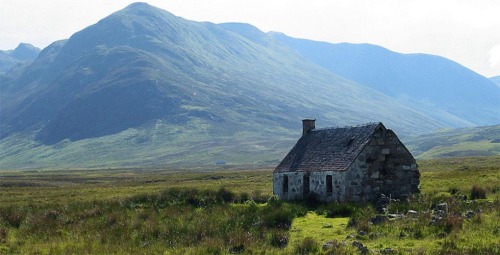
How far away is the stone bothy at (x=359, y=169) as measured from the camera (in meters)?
37.2

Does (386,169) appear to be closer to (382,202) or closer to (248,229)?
(382,202)

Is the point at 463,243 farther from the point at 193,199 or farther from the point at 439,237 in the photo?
the point at 193,199

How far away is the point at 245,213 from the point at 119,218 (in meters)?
6.64

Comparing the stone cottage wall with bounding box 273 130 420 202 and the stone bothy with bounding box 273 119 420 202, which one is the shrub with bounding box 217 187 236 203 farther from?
the stone cottage wall with bounding box 273 130 420 202

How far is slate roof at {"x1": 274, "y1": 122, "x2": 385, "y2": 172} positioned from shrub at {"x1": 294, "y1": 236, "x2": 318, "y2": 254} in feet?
52.3

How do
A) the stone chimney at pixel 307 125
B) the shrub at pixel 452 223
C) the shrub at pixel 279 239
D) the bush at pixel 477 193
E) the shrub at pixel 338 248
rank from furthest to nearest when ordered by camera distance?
the stone chimney at pixel 307 125 < the bush at pixel 477 193 < the shrub at pixel 279 239 < the shrub at pixel 452 223 < the shrub at pixel 338 248

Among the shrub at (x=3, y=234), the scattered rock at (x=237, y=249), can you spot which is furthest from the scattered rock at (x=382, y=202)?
the shrub at (x=3, y=234)

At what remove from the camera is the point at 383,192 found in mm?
38031

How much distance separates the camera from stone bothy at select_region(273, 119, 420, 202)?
3719cm

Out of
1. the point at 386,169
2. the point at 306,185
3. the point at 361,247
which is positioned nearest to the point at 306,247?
the point at 361,247

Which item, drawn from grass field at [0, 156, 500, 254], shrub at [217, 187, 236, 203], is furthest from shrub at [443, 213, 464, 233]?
shrub at [217, 187, 236, 203]

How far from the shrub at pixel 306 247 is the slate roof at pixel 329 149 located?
15939mm

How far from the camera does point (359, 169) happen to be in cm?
3728

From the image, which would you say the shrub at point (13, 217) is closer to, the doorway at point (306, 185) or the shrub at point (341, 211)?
the shrub at point (341, 211)
